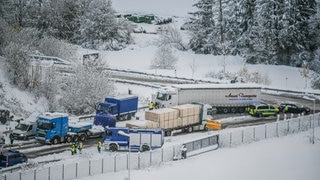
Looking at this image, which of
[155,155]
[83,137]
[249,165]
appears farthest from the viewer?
[83,137]

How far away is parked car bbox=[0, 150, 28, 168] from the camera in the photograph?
36.5 m

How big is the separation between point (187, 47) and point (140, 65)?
52.8 feet

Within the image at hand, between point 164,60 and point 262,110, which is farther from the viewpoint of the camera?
point 164,60

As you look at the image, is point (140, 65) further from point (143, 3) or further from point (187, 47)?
point (143, 3)

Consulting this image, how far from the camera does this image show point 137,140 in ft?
136

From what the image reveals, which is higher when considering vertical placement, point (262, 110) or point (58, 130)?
point (262, 110)

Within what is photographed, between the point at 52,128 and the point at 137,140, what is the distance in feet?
26.0

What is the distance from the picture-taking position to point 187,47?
348 feet

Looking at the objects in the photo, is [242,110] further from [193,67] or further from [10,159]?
[10,159]

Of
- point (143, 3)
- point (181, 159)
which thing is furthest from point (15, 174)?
point (143, 3)

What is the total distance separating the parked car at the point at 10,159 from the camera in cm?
3650

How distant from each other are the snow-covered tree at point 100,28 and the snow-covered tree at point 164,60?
48.6 ft

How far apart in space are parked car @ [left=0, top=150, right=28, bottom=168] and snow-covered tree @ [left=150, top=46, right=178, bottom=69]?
5463cm

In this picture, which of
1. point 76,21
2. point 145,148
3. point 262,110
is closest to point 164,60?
point 76,21
